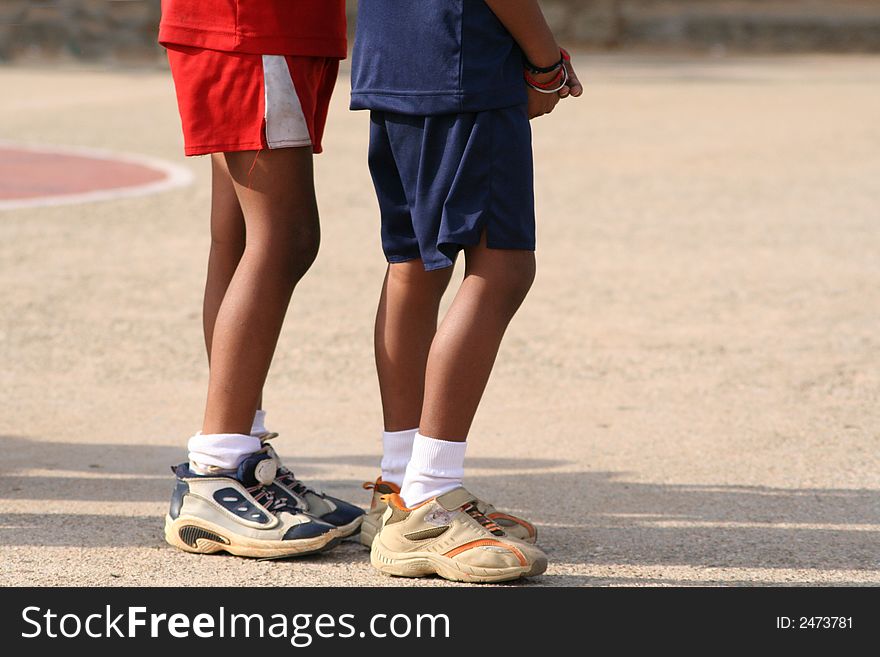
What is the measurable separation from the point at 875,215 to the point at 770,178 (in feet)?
5.78

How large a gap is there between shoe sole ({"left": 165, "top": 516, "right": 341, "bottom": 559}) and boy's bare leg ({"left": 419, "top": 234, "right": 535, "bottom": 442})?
1.27 ft

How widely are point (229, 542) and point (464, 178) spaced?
94 centimetres

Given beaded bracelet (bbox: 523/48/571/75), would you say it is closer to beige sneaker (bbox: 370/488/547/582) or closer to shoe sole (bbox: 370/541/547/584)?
beige sneaker (bbox: 370/488/547/582)

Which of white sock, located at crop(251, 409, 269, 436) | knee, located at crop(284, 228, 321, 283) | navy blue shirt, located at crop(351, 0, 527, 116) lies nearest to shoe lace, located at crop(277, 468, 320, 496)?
white sock, located at crop(251, 409, 269, 436)

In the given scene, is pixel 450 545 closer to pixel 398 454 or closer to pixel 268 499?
pixel 398 454

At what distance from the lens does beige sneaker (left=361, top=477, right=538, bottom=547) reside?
3.22m

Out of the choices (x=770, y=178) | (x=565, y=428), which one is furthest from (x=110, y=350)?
(x=770, y=178)

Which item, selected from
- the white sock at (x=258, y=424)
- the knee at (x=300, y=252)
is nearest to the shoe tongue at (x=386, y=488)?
the white sock at (x=258, y=424)

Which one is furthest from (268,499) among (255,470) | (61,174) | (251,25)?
(61,174)

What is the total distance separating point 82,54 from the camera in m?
26.9

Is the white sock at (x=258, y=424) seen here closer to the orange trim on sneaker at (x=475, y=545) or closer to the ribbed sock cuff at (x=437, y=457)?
the ribbed sock cuff at (x=437, y=457)

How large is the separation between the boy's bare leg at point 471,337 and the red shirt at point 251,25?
0.59 metres

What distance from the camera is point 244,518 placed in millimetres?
3176

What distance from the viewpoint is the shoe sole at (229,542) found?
10.3ft
